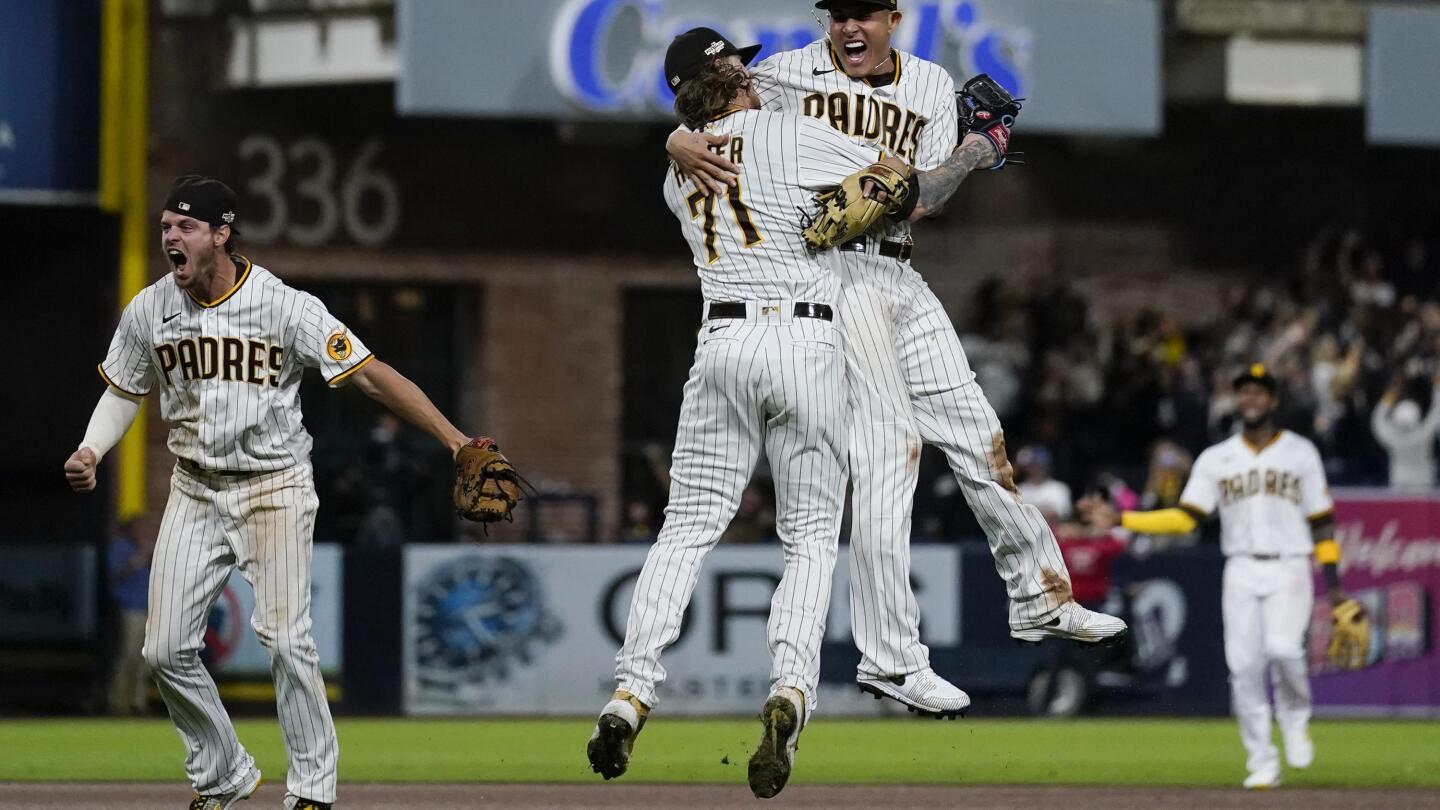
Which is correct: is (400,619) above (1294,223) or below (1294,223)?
below

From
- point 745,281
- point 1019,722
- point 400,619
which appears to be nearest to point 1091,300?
point 1019,722

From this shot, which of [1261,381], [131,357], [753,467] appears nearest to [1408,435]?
[1261,381]

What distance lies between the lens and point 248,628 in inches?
724

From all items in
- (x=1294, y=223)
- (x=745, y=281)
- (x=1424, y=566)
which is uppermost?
(x=1294, y=223)

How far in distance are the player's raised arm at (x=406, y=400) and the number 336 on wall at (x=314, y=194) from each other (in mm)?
13090

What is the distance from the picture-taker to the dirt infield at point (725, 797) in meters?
11.3

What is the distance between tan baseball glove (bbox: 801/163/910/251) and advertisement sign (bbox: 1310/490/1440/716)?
11.9 m

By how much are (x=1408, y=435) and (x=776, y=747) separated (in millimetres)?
13225

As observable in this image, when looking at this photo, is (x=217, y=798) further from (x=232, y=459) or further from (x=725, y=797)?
(x=725, y=797)

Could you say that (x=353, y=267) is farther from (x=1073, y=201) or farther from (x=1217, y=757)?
(x=1217, y=757)

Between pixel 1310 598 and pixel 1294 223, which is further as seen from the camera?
pixel 1294 223

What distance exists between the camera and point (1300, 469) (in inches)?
543

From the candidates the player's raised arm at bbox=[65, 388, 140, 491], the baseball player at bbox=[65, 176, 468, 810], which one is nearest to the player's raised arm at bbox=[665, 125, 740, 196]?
the baseball player at bbox=[65, 176, 468, 810]

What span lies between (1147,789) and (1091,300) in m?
12.6
